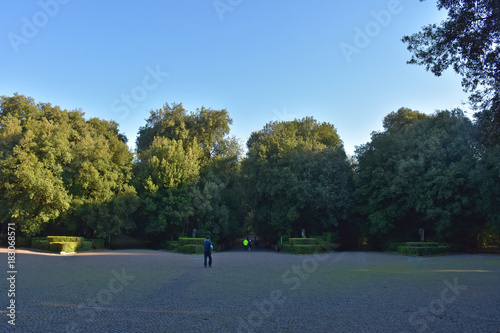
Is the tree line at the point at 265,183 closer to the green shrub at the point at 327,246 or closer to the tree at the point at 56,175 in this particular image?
the tree at the point at 56,175

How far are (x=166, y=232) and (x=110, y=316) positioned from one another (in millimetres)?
31080

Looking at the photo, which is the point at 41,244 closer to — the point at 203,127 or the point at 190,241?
the point at 190,241

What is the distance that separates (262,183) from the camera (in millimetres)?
37969

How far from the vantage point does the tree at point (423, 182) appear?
28375mm

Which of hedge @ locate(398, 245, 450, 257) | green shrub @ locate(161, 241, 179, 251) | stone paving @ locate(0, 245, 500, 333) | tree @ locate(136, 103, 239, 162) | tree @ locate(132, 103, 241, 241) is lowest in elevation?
green shrub @ locate(161, 241, 179, 251)

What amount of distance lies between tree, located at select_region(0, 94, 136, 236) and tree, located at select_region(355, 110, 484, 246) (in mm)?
23362

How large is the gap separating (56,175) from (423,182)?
31025mm

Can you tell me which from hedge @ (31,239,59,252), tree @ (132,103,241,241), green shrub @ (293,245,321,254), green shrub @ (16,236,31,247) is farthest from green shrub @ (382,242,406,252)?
green shrub @ (16,236,31,247)

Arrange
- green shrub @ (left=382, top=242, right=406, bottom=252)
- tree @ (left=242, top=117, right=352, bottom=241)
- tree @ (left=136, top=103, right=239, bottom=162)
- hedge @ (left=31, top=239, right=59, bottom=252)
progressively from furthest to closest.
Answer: tree @ (left=136, top=103, right=239, bottom=162) < tree @ (left=242, top=117, right=352, bottom=241) < green shrub @ (left=382, top=242, right=406, bottom=252) < hedge @ (left=31, top=239, right=59, bottom=252)

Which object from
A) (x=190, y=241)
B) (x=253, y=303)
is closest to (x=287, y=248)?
(x=190, y=241)

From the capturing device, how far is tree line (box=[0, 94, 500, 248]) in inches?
1112

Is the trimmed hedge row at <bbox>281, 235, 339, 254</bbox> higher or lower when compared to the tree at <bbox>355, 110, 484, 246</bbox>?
lower

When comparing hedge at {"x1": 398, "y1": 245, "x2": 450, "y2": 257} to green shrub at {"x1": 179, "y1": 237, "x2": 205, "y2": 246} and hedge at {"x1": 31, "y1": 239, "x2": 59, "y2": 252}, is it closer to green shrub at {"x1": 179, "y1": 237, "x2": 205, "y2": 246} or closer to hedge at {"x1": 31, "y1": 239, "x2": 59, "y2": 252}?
green shrub at {"x1": 179, "y1": 237, "x2": 205, "y2": 246}

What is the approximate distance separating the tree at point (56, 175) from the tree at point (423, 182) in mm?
23362
